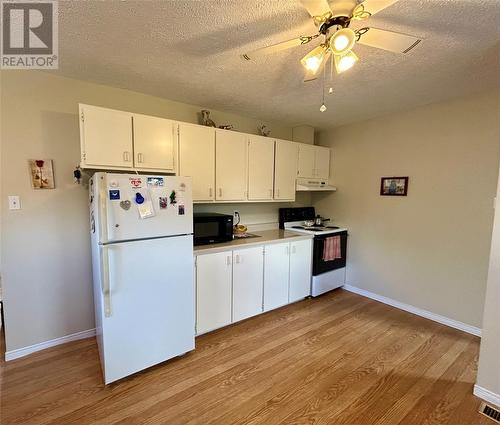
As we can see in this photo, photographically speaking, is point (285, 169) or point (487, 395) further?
point (285, 169)

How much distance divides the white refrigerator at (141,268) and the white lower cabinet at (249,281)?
0.25 m

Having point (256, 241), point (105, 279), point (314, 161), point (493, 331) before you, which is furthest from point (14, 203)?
point (493, 331)

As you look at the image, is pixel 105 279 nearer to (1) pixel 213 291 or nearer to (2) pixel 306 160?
(1) pixel 213 291

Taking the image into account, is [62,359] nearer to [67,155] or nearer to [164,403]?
[164,403]

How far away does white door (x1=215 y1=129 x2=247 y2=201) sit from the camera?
2.75 meters

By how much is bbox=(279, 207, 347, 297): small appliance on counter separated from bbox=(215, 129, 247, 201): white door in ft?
3.43

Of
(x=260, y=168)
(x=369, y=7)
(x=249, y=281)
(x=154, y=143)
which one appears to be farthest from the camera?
(x=260, y=168)

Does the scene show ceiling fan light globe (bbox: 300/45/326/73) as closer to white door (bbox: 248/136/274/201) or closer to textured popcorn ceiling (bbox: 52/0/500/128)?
textured popcorn ceiling (bbox: 52/0/500/128)

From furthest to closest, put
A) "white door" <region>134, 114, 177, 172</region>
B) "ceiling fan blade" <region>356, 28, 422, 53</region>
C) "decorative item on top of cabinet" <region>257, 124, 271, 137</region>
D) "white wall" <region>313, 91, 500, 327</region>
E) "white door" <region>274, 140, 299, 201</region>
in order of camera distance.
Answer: "decorative item on top of cabinet" <region>257, 124, 271, 137</region>
"white door" <region>274, 140, 299, 201</region>
"white wall" <region>313, 91, 500, 327</region>
"white door" <region>134, 114, 177, 172</region>
"ceiling fan blade" <region>356, 28, 422, 53</region>

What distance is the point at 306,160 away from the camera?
3572mm

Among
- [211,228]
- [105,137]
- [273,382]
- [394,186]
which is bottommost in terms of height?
[273,382]

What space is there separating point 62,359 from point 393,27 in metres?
3.54

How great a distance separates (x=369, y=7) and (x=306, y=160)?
2.42m

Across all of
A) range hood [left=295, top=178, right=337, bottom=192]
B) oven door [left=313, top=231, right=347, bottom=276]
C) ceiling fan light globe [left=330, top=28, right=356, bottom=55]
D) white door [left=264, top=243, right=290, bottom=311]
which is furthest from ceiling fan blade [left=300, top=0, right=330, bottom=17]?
oven door [left=313, top=231, right=347, bottom=276]
